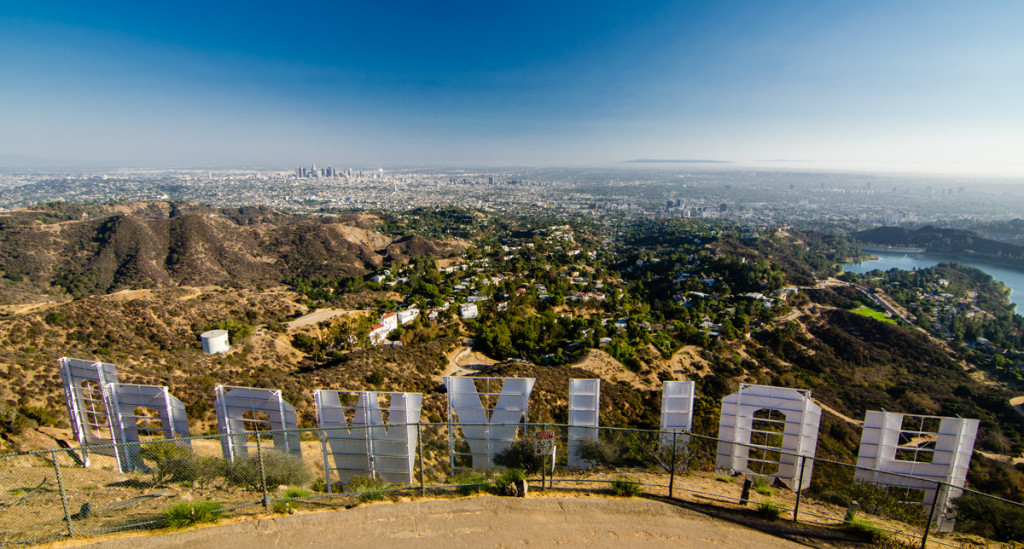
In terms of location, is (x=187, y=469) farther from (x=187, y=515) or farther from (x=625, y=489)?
(x=625, y=489)

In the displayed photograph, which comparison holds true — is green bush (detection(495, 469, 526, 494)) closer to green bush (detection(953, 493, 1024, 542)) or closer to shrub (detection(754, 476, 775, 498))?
shrub (detection(754, 476, 775, 498))

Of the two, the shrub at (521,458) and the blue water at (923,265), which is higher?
the shrub at (521,458)

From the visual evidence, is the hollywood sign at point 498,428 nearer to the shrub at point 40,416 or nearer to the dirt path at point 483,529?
the dirt path at point 483,529

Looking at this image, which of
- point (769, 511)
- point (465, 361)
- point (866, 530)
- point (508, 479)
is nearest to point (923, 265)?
point (465, 361)

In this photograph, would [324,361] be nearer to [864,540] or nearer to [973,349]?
[864,540]

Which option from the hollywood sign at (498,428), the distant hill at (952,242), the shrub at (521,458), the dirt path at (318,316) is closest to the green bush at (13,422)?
the hollywood sign at (498,428)

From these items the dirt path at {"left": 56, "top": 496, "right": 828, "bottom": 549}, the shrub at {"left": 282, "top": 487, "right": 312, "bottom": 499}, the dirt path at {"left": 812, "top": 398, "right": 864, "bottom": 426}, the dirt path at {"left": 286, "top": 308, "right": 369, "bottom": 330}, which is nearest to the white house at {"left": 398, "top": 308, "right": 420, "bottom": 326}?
the dirt path at {"left": 286, "top": 308, "right": 369, "bottom": 330}
